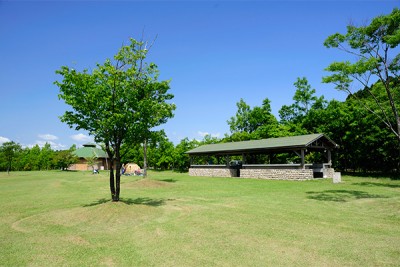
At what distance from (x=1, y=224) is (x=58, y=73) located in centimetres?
602

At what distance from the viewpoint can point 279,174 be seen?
28.2 m

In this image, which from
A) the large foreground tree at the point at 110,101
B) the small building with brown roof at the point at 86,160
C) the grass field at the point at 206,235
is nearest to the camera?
the grass field at the point at 206,235

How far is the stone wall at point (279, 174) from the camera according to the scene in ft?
85.5

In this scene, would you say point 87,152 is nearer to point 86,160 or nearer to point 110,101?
point 86,160

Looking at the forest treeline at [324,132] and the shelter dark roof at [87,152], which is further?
the shelter dark roof at [87,152]

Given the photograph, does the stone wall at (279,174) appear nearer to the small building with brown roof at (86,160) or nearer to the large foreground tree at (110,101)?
the large foreground tree at (110,101)

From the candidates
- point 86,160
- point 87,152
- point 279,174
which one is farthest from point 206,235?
point 87,152

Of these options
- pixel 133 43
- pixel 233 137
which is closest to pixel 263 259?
pixel 133 43

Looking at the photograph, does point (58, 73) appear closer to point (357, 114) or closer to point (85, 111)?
point (85, 111)

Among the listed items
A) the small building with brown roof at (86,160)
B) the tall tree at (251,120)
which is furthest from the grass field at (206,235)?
the small building with brown roof at (86,160)

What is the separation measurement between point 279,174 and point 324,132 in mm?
12952

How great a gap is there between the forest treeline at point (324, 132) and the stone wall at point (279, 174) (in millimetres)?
8147

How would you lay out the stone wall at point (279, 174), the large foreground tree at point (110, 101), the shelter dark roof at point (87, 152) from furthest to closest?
1. the shelter dark roof at point (87, 152)
2. the stone wall at point (279, 174)
3. the large foreground tree at point (110, 101)

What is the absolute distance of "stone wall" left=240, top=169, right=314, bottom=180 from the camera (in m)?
26.0
